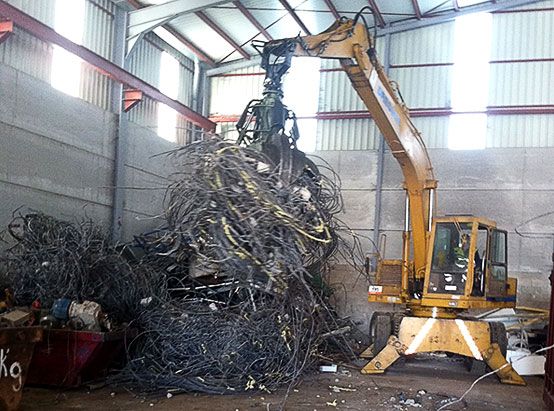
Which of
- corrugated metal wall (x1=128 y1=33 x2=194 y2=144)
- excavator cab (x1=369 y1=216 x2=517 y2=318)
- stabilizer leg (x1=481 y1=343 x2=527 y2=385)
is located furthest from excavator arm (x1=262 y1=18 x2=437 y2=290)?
corrugated metal wall (x1=128 y1=33 x2=194 y2=144)

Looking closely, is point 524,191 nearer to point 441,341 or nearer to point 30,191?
point 441,341

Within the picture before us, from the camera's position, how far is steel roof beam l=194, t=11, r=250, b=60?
12.0 meters

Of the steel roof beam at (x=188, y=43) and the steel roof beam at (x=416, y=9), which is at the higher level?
the steel roof beam at (x=416, y=9)

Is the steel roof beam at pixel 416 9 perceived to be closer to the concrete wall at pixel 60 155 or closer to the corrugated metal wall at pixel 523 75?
the corrugated metal wall at pixel 523 75

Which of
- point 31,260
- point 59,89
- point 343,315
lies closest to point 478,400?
point 31,260

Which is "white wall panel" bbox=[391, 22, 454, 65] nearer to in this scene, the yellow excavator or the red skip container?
the yellow excavator

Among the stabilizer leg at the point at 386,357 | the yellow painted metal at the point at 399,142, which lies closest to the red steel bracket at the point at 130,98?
the yellow painted metal at the point at 399,142

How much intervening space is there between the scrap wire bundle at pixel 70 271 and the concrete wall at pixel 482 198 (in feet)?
22.4

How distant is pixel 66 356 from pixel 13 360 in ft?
4.43

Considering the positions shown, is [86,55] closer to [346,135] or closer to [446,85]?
[346,135]

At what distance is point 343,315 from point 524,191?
425cm

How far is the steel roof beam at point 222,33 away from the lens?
12.0 meters

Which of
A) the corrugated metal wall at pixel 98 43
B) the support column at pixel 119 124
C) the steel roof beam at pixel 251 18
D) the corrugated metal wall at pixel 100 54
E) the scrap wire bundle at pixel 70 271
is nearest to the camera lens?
the scrap wire bundle at pixel 70 271

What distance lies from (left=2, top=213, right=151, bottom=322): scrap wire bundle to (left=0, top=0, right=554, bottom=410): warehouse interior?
0.07 ft
